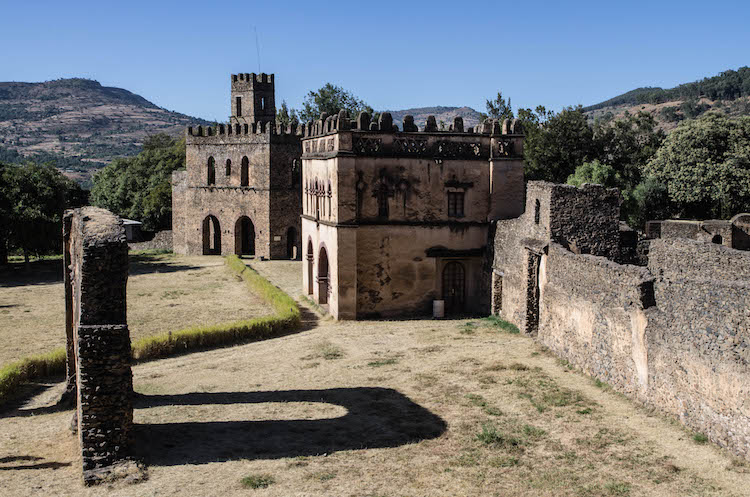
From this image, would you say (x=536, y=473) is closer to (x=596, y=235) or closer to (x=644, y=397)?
(x=644, y=397)

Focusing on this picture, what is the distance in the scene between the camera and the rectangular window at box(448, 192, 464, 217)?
26.5m

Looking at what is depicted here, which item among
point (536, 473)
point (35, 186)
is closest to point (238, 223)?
point (35, 186)

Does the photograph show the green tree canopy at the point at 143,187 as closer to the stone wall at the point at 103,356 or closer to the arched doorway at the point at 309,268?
the arched doorway at the point at 309,268

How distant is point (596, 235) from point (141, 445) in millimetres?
14013

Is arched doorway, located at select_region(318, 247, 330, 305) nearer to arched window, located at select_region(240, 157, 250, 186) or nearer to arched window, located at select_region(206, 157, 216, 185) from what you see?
arched window, located at select_region(240, 157, 250, 186)

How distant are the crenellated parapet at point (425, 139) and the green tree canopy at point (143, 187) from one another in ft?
120

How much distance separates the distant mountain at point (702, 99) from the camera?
118875 mm

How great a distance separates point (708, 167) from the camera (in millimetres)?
45625

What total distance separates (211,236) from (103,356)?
3792 centimetres

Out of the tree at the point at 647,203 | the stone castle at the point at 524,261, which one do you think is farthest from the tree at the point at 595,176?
the stone castle at the point at 524,261

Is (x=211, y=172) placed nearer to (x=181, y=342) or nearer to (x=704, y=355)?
(x=181, y=342)

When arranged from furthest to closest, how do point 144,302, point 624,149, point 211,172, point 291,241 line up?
point 624,149 < point 211,172 < point 291,241 < point 144,302

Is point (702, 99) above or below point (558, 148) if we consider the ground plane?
above

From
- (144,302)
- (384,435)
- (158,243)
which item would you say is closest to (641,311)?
(384,435)
